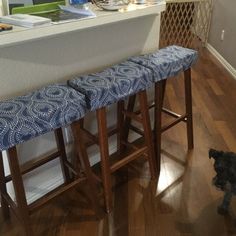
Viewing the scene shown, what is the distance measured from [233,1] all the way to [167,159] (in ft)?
7.87

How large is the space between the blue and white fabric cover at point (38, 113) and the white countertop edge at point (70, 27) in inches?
10.0

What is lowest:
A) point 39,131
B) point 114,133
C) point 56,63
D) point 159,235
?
point 159,235

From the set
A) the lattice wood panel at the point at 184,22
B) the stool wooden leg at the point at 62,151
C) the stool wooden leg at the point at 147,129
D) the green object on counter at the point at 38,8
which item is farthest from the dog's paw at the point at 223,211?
the lattice wood panel at the point at 184,22

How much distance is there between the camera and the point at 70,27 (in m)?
1.42

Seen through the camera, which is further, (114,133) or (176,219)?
(114,133)

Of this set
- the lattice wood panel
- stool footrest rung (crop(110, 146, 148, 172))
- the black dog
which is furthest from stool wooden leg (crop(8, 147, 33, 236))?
the lattice wood panel

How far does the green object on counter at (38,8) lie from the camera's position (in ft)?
4.99

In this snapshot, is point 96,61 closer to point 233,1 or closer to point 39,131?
point 39,131

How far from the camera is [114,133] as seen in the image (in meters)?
2.04

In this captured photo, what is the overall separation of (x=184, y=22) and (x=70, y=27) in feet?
11.0

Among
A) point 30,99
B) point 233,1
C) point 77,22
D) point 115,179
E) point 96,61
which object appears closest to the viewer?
point 30,99

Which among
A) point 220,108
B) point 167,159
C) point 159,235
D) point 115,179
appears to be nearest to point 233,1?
point 220,108

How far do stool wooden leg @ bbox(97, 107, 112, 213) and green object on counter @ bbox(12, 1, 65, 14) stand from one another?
24.9 inches

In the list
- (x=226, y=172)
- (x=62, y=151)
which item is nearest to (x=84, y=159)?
(x=62, y=151)
